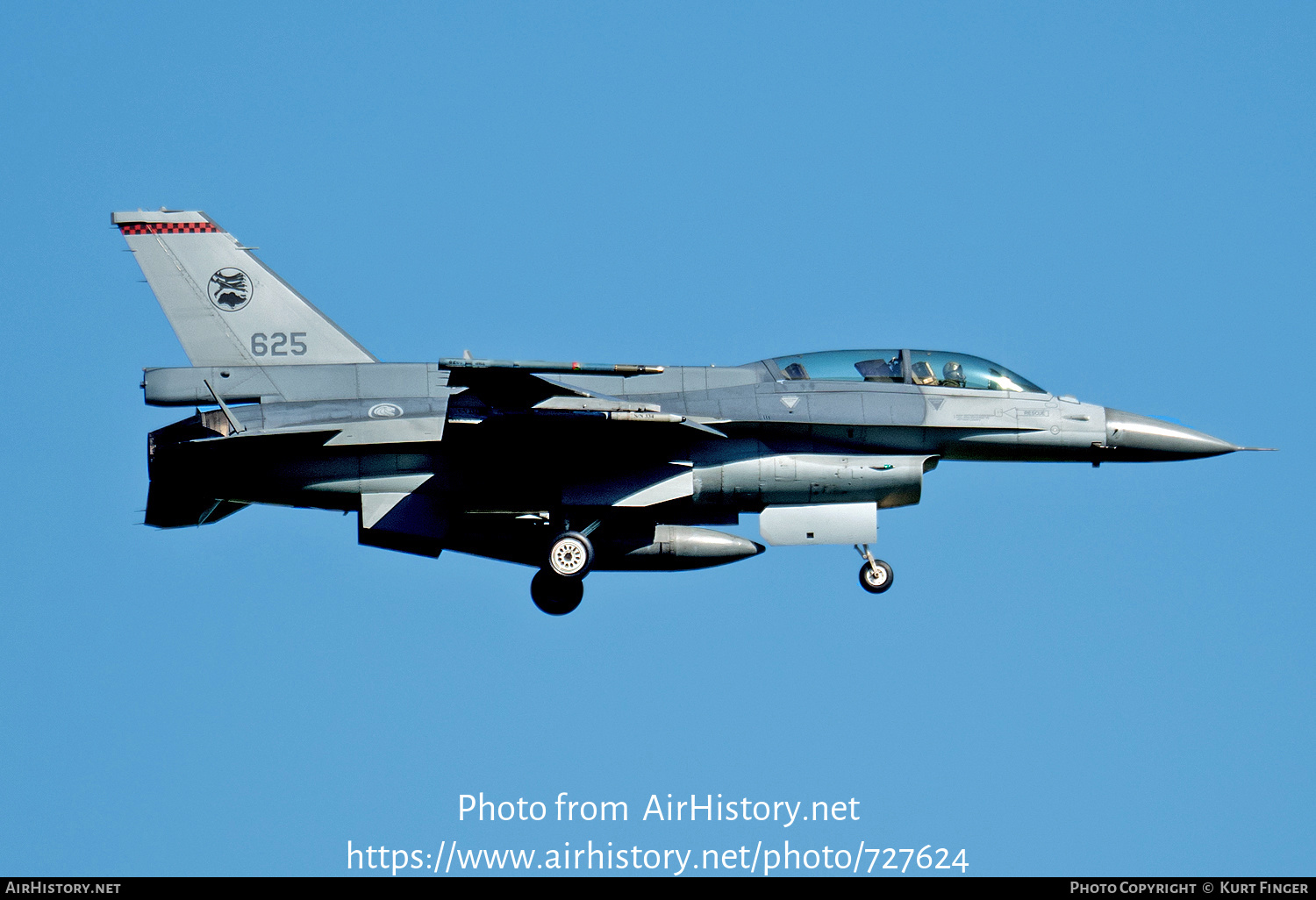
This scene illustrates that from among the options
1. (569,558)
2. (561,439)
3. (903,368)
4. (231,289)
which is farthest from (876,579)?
(231,289)

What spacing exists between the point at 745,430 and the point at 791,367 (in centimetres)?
118

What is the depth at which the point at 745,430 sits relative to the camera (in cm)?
2038

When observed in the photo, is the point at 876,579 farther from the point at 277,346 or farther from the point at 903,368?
the point at 277,346

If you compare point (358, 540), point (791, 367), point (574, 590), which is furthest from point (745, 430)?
point (358, 540)

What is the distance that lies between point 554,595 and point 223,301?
5.61m

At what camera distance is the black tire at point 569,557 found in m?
20.1

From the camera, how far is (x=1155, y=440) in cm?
2138

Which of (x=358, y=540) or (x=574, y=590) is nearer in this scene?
(x=358, y=540)

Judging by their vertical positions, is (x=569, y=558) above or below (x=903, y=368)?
below

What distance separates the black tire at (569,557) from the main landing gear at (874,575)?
342 cm

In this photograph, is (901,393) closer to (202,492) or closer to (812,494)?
(812,494)
